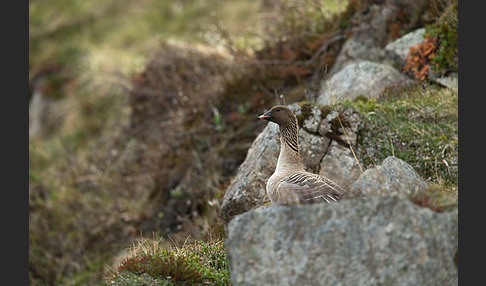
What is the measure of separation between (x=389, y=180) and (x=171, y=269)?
294 centimetres

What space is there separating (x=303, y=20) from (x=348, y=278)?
10.6 meters

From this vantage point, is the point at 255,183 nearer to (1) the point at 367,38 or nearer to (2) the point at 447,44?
(2) the point at 447,44

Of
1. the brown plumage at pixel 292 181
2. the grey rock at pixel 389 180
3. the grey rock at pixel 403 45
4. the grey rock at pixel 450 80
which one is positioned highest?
the grey rock at pixel 403 45

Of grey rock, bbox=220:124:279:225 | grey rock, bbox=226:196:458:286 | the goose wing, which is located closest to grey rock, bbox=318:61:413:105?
grey rock, bbox=220:124:279:225

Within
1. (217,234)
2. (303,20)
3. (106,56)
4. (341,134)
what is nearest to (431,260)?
(341,134)

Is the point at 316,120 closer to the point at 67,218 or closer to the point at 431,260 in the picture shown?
the point at 431,260

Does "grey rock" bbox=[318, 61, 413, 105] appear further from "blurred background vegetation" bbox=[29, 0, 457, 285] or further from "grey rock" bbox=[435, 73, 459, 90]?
"blurred background vegetation" bbox=[29, 0, 457, 285]

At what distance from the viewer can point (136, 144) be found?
53.6 ft

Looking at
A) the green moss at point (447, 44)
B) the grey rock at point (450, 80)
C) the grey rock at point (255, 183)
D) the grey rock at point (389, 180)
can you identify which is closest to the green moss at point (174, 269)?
the grey rock at point (255, 183)

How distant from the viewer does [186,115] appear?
13.6 m

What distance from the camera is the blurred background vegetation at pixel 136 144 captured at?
39.5 feet

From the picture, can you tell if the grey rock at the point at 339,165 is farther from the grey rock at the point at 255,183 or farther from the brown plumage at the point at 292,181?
the brown plumage at the point at 292,181

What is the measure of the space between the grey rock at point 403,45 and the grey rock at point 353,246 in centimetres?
693

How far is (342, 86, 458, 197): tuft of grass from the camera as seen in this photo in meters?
8.31
